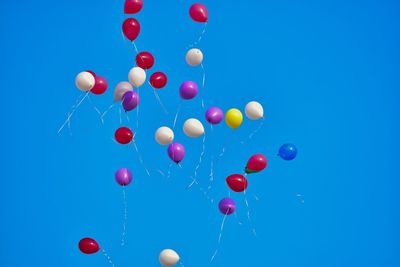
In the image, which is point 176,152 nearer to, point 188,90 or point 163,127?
point 163,127

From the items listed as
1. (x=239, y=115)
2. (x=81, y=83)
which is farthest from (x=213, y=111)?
(x=81, y=83)

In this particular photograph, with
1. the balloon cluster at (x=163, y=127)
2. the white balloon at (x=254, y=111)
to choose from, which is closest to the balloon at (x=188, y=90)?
the balloon cluster at (x=163, y=127)

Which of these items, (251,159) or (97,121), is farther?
(97,121)

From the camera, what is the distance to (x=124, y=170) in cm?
487

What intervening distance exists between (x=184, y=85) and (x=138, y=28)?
0.56 metres

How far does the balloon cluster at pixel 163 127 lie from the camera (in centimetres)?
479

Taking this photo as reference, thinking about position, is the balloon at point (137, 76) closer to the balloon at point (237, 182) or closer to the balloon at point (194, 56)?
the balloon at point (194, 56)

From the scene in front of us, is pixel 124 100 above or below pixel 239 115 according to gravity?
below

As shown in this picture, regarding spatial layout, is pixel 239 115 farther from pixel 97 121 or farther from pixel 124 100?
pixel 97 121

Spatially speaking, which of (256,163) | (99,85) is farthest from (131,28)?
(256,163)

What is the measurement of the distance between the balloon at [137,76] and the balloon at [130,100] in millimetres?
81

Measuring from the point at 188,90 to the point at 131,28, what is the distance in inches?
25.4

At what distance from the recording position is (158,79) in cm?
506

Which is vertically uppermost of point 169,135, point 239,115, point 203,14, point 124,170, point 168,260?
point 203,14
